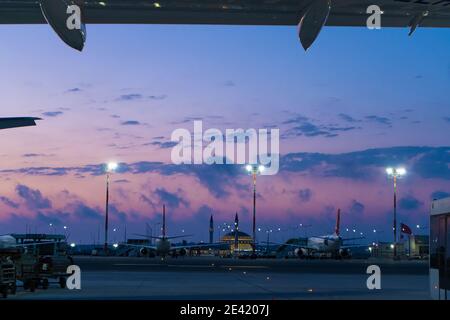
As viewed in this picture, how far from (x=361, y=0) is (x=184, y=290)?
67.9 feet

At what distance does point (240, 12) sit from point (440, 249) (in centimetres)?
1409

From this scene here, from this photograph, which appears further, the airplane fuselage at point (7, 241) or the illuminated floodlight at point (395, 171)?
the illuminated floodlight at point (395, 171)

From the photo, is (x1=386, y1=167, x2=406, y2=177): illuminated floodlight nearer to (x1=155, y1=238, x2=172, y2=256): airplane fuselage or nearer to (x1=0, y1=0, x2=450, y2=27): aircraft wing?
(x1=155, y1=238, x2=172, y2=256): airplane fuselage

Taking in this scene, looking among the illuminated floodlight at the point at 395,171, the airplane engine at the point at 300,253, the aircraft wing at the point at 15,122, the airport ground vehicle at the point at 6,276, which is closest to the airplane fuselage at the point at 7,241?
the airport ground vehicle at the point at 6,276

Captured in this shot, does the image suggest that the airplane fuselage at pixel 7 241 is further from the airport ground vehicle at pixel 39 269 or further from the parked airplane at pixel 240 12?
the parked airplane at pixel 240 12

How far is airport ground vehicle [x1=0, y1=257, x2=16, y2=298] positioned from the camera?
24344 mm

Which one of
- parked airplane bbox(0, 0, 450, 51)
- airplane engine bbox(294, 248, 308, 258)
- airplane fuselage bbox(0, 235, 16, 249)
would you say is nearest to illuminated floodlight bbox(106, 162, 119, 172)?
airplane fuselage bbox(0, 235, 16, 249)

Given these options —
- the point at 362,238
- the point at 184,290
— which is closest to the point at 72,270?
the point at 184,290

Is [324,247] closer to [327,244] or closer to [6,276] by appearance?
[327,244]

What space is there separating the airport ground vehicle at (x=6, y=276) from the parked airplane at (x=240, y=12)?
16.7 metres

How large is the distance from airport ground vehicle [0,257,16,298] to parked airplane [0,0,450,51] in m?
16.7

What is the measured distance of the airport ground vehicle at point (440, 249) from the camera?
20219mm

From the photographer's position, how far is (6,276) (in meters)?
25.2

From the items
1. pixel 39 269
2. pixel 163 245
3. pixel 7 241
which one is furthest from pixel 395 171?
pixel 39 269
